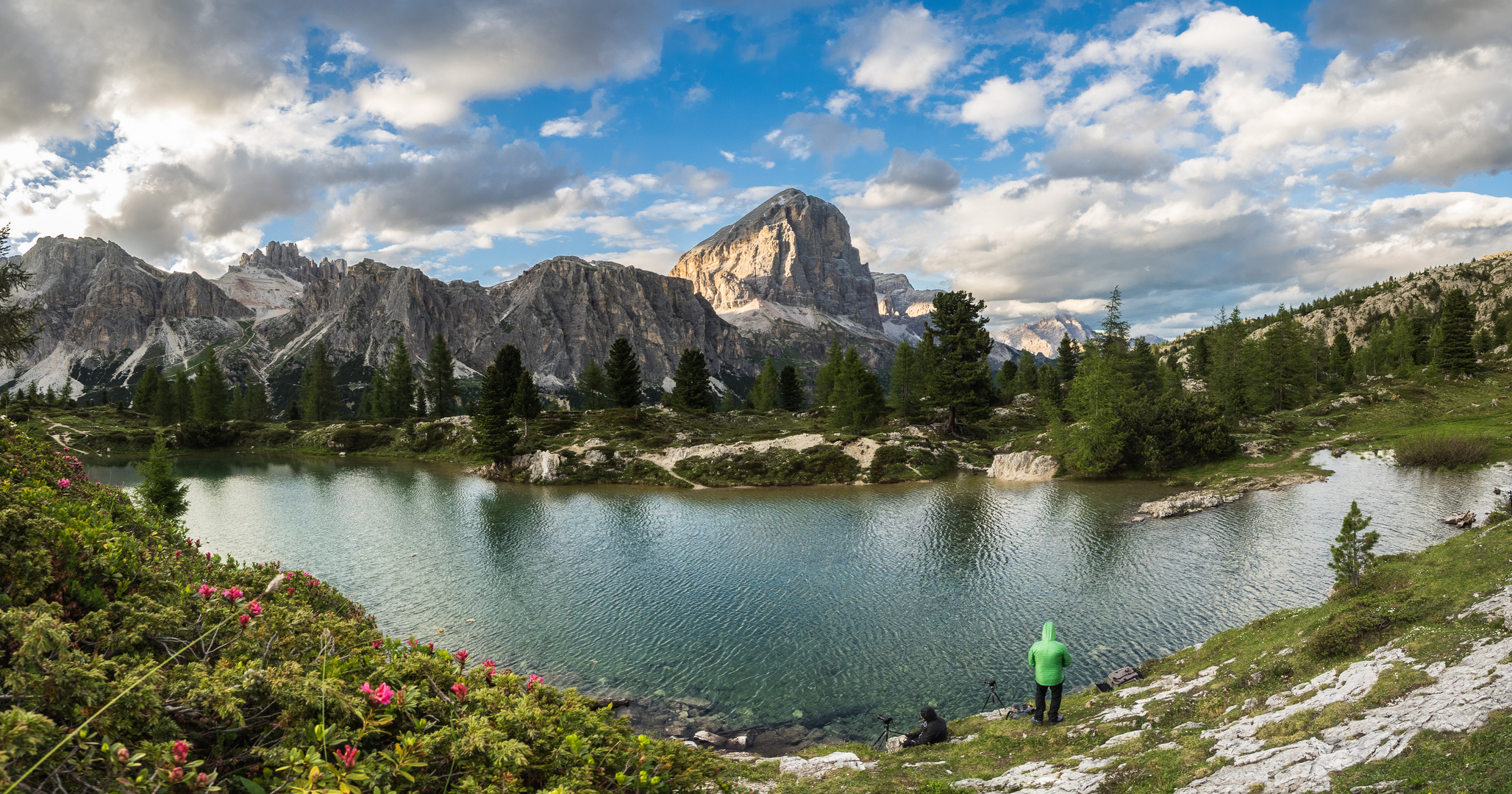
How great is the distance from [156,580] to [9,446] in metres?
11.1

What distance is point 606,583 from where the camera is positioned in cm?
3450

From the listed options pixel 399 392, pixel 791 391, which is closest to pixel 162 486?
pixel 399 392

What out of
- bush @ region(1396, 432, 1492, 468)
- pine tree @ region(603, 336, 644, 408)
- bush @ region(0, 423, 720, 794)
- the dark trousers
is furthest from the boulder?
pine tree @ region(603, 336, 644, 408)

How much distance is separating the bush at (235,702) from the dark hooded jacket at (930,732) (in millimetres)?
10458

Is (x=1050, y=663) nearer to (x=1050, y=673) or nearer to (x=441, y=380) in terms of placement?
(x=1050, y=673)

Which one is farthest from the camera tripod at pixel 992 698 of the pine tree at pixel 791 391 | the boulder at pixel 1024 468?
the pine tree at pixel 791 391

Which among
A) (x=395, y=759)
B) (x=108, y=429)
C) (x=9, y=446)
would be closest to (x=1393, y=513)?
(x=395, y=759)

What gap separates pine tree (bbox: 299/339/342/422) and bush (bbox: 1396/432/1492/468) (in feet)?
598

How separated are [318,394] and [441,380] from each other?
1433 inches

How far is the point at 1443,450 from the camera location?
172 feet

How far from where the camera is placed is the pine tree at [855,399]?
9138 centimetres

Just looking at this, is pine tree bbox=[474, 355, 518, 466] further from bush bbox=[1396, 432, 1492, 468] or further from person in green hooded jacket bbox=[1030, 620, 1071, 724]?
bush bbox=[1396, 432, 1492, 468]

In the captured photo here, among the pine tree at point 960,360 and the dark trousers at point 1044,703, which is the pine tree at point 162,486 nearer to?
the dark trousers at point 1044,703

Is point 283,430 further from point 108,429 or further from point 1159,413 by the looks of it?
point 1159,413
